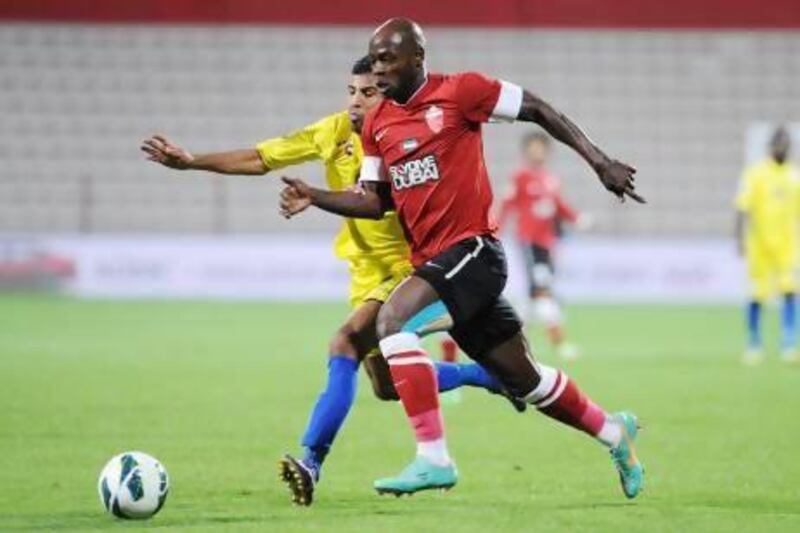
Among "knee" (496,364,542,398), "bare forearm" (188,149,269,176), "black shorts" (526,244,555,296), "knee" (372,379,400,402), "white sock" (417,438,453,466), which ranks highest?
"bare forearm" (188,149,269,176)

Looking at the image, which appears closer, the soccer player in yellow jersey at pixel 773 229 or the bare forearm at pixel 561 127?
the bare forearm at pixel 561 127

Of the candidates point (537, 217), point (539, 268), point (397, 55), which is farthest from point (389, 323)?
point (537, 217)

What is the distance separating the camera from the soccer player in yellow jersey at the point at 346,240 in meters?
8.38

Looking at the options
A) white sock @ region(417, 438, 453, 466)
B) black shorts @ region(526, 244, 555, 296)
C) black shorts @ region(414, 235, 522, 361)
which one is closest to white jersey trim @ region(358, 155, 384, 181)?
black shorts @ region(414, 235, 522, 361)

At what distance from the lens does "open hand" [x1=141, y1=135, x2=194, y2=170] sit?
27.4ft

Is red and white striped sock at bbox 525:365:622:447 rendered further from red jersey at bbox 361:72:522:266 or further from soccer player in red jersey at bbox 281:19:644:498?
red jersey at bbox 361:72:522:266

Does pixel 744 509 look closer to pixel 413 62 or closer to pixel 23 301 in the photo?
pixel 413 62

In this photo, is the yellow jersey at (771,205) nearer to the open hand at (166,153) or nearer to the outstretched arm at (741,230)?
the outstretched arm at (741,230)

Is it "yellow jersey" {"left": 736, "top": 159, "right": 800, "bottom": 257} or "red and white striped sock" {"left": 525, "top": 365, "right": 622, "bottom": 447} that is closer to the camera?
"red and white striped sock" {"left": 525, "top": 365, "right": 622, "bottom": 447}

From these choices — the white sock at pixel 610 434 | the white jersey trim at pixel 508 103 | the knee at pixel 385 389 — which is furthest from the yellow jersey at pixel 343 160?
the white sock at pixel 610 434

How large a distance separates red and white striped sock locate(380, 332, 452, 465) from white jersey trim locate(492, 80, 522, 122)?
108 cm

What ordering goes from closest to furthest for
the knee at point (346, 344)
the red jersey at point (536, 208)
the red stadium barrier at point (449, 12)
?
1. the knee at point (346, 344)
2. the red jersey at point (536, 208)
3. the red stadium barrier at point (449, 12)

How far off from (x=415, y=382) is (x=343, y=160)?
164 centimetres

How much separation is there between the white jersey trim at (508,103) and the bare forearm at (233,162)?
1401 millimetres
